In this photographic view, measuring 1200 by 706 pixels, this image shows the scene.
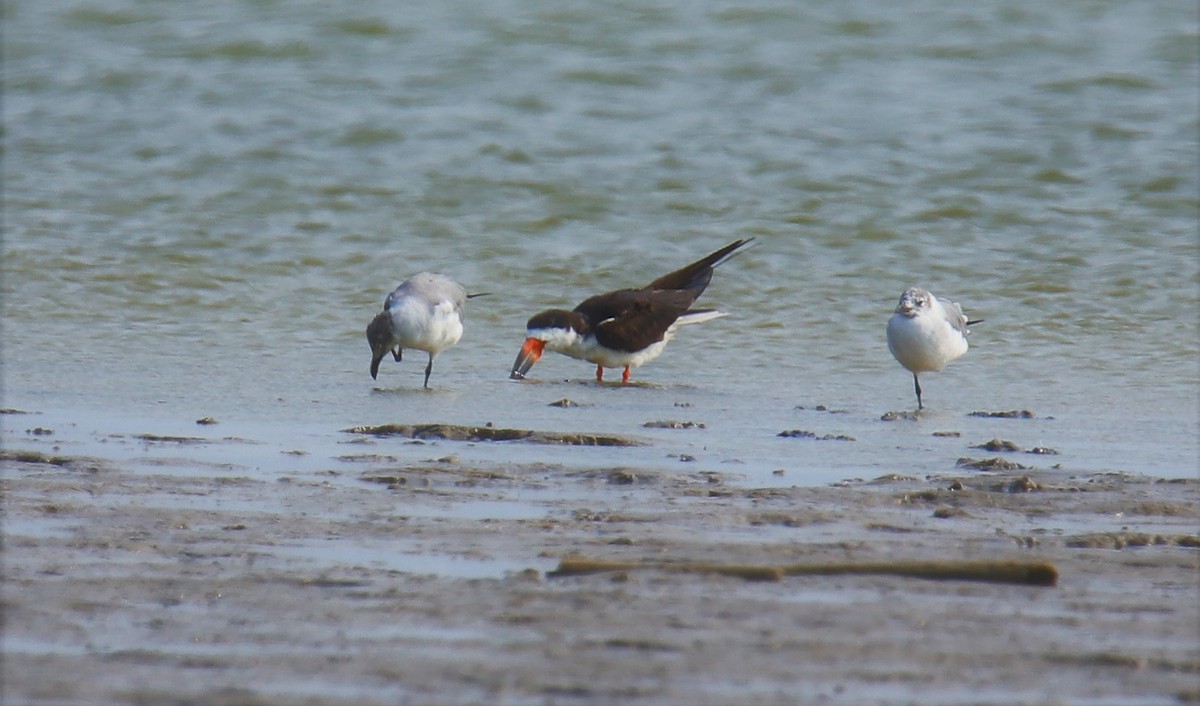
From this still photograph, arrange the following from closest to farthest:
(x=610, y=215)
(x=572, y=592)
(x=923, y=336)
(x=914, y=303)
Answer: (x=572, y=592)
(x=923, y=336)
(x=914, y=303)
(x=610, y=215)

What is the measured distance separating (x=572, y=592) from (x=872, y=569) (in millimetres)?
662

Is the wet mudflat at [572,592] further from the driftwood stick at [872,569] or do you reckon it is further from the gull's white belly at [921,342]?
the gull's white belly at [921,342]

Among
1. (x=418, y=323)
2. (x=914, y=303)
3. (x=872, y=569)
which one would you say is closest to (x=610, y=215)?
(x=418, y=323)

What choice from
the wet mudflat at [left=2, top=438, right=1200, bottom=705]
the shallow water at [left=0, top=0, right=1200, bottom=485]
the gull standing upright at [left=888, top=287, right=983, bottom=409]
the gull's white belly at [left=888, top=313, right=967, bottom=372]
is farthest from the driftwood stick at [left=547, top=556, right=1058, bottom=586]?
the gull's white belly at [left=888, top=313, right=967, bottom=372]

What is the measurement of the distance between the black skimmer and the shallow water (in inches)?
7.0

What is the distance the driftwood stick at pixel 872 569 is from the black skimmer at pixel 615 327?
4597mm

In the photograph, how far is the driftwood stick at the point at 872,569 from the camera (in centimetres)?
368

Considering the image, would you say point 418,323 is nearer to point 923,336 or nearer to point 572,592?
point 923,336

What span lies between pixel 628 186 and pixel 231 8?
5.76m

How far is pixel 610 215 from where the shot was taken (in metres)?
11.6

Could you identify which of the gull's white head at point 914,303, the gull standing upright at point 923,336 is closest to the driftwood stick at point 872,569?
the gull standing upright at point 923,336

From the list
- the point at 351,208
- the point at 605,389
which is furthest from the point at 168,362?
the point at 351,208

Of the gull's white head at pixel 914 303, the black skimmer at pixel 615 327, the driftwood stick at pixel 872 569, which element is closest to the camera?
the driftwood stick at pixel 872 569

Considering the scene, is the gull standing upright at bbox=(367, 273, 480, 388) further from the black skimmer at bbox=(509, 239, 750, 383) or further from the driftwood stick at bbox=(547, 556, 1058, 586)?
the driftwood stick at bbox=(547, 556, 1058, 586)
